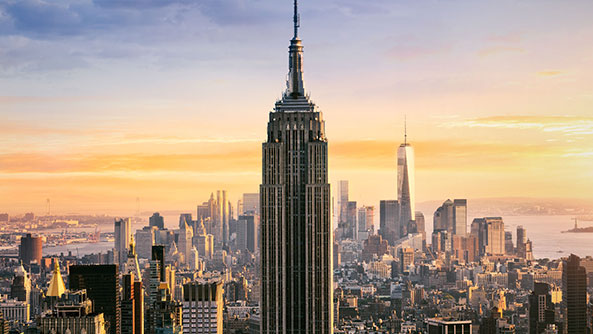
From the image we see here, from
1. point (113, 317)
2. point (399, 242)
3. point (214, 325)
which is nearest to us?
point (214, 325)

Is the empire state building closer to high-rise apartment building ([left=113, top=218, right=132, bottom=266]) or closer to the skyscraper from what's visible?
the skyscraper

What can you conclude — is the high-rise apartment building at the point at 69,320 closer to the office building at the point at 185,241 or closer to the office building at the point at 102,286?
the office building at the point at 102,286

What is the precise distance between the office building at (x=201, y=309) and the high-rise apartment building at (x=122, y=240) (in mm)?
4781

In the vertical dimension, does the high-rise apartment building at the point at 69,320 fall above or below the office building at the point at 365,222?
below

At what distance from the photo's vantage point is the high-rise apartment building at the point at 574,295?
34.4 m

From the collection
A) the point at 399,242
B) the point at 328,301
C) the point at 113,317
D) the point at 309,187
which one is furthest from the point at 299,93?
the point at 399,242

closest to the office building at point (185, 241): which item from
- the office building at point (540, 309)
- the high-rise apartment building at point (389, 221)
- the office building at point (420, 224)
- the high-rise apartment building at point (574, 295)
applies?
the high-rise apartment building at point (389, 221)

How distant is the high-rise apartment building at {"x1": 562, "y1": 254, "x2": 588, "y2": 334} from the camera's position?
3441 centimetres

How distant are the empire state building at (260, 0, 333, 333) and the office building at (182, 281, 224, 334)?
8114mm

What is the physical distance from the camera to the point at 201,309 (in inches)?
1276

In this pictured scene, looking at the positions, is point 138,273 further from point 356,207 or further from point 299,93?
point 299,93

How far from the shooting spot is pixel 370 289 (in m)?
51.3

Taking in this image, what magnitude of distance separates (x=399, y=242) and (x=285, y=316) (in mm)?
35190

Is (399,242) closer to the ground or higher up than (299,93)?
closer to the ground
